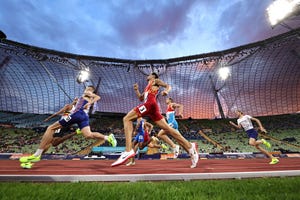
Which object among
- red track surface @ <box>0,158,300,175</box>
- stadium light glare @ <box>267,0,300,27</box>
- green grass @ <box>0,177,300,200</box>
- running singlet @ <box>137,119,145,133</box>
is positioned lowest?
red track surface @ <box>0,158,300,175</box>

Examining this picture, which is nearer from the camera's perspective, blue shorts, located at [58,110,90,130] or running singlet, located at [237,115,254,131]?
blue shorts, located at [58,110,90,130]

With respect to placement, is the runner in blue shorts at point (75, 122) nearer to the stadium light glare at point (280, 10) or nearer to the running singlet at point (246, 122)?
the running singlet at point (246, 122)

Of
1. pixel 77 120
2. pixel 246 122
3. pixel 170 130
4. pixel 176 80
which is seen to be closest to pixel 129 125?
pixel 170 130

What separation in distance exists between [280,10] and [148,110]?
16187 mm

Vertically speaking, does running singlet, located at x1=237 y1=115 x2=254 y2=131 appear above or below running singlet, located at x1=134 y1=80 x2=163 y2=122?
below

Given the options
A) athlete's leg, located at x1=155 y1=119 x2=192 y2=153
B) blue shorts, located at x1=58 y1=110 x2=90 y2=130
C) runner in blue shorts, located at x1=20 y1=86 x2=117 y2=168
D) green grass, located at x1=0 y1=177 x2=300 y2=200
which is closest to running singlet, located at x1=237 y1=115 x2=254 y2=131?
athlete's leg, located at x1=155 y1=119 x2=192 y2=153

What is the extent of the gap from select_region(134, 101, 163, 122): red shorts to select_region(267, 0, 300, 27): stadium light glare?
1398 cm

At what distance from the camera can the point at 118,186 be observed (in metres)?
3.28

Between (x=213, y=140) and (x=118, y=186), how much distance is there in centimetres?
2616

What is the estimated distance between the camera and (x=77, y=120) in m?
6.33

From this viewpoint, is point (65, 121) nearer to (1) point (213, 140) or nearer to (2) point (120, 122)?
(1) point (213, 140)

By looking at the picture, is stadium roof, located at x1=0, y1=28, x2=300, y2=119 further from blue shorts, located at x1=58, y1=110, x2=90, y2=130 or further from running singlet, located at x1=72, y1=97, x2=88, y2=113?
blue shorts, located at x1=58, y1=110, x2=90, y2=130

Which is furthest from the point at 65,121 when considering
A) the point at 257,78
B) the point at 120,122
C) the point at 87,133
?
the point at 257,78

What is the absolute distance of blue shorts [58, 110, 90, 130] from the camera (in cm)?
609
